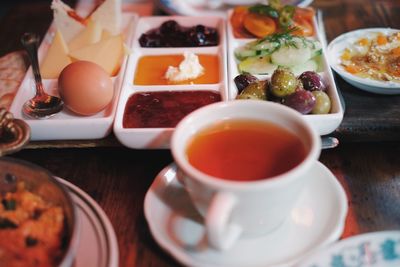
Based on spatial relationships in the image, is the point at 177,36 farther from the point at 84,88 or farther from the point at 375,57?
the point at 375,57

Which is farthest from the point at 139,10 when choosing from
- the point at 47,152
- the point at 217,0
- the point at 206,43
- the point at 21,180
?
the point at 21,180

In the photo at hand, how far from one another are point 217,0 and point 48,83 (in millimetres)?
875

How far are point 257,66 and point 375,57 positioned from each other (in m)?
0.40

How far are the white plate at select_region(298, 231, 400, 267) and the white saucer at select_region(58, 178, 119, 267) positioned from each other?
16.1 inches

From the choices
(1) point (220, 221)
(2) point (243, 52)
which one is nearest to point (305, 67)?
(2) point (243, 52)

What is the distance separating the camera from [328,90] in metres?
1.42

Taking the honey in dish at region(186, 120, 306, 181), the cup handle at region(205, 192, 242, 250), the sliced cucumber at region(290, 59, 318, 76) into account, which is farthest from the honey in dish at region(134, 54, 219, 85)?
the cup handle at region(205, 192, 242, 250)

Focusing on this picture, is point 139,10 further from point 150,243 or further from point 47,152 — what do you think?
point 150,243

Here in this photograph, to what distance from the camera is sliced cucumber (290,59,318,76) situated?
5.00ft

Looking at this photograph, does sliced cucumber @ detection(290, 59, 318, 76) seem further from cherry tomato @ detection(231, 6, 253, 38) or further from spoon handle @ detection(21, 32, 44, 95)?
spoon handle @ detection(21, 32, 44, 95)

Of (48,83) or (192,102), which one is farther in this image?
(48,83)

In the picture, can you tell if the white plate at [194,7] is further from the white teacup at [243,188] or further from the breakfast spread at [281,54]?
the white teacup at [243,188]

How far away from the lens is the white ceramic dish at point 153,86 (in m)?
1.27

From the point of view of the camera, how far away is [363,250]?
964 mm
